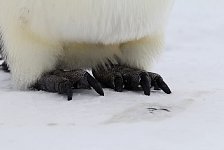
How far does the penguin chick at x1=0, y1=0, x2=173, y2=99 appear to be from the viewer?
2180 millimetres

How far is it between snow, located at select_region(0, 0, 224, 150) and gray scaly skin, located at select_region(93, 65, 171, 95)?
0.16 ft

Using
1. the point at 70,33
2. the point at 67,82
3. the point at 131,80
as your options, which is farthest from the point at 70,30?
the point at 131,80

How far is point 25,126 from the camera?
5.77 ft

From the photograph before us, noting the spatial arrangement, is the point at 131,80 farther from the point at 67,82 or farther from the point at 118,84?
the point at 67,82

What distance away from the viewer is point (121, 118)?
1862 mm

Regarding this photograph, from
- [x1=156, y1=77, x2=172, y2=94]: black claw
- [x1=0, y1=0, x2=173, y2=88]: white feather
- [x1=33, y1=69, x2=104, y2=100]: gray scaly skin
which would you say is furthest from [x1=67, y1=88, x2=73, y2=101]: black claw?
[x1=156, y1=77, x2=172, y2=94]: black claw

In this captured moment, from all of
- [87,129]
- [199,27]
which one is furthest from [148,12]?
[199,27]

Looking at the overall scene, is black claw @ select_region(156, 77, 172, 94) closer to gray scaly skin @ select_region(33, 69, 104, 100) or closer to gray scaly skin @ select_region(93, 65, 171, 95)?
gray scaly skin @ select_region(93, 65, 171, 95)

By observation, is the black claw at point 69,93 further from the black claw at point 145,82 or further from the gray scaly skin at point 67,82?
the black claw at point 145,82

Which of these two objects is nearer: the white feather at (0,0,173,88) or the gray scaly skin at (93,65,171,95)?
the white feather at (0,0,173,88)

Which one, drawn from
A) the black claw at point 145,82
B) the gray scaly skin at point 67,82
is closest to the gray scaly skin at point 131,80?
the black claw at point 145,82

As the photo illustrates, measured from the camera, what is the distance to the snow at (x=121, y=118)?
159 centimetres

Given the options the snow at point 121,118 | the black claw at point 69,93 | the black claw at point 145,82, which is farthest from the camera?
the black claw at point 145,82

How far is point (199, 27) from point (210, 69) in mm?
1241
